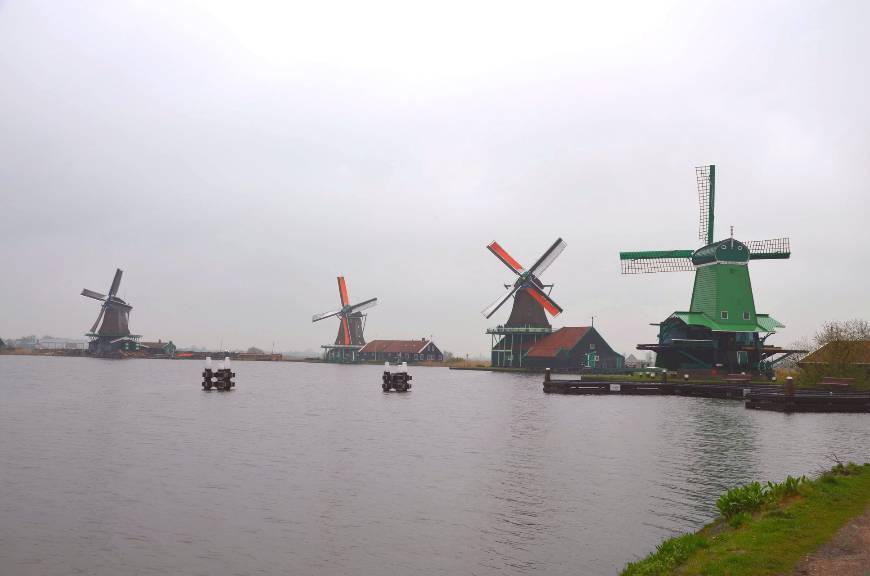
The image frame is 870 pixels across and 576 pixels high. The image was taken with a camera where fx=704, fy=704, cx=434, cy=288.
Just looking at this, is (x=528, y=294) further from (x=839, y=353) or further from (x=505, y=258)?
(x=839, y=353)

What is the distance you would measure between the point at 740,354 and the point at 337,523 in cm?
5759

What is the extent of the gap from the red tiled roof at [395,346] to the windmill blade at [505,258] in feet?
133

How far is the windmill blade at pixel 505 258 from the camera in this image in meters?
95.9

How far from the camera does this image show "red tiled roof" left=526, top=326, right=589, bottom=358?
95375 mm

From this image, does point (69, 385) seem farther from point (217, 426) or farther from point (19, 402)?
point (217, 426)

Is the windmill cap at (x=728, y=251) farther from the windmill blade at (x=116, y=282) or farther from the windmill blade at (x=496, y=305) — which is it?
the windmill blade at (x=116, y=282)

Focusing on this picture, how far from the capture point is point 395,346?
440 feet

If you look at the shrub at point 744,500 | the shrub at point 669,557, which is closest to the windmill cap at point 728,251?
the shrub at point 744,500

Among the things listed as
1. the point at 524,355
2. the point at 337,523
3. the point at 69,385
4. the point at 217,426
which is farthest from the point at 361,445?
the point at 524,355

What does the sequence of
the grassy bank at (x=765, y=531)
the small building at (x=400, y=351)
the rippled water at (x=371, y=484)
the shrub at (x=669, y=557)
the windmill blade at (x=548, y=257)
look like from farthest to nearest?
the small building at (x=400, y=351), the windmill blade at (x=548, y=257), the rippled water at (x=371, y=484), the shrub at (x=669, y=557), the grassy bank at (x=765, y=531)

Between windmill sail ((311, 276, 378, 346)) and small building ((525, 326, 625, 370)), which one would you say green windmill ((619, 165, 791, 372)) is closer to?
small building ((525, 326, 625, 370))

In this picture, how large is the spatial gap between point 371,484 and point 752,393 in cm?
3386

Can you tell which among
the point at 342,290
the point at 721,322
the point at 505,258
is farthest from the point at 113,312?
the point at 721,322

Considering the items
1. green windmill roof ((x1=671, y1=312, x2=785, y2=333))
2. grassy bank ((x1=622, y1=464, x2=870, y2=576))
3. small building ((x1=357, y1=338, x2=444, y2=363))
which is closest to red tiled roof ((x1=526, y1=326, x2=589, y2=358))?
green windmill roof ((x1=671, y1=312, x2=785, y2=333))
